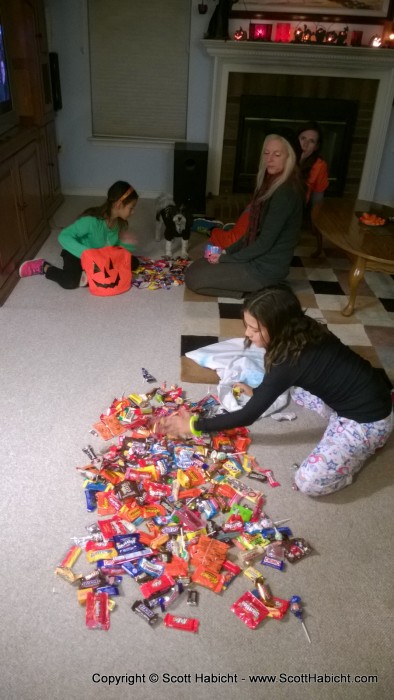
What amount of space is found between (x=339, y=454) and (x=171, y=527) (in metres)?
0.66

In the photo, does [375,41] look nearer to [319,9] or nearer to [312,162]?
[319,9]

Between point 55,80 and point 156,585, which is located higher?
point 55,80

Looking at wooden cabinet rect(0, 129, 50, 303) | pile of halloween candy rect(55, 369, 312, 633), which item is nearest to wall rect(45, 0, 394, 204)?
wooden cabinet rect(0, 129, 50, 303)

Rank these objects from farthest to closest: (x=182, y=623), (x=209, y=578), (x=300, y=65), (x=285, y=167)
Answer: (x=300, y=65) → (x=285, y=167) → (x=209, y=578) → (x=182, y=623)

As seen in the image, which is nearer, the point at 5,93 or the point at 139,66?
the point at 5,93

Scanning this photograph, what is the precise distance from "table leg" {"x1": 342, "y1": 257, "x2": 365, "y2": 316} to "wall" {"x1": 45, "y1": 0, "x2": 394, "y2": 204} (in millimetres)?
2639

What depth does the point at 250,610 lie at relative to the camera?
1.53 meters

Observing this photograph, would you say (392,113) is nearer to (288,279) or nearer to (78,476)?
(288,279)

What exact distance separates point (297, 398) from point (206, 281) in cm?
117

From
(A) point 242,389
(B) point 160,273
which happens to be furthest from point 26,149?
(A) point 242,389

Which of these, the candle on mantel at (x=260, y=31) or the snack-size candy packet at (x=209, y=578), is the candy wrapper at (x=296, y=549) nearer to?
the snack-size candy packet at (x=209, y=578)

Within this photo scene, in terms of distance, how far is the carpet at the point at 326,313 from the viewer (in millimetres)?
2758

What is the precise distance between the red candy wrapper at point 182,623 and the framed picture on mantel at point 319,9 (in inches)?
184

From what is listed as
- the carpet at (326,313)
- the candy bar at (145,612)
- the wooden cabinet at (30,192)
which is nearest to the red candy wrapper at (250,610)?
the candy bar at (145,612)
